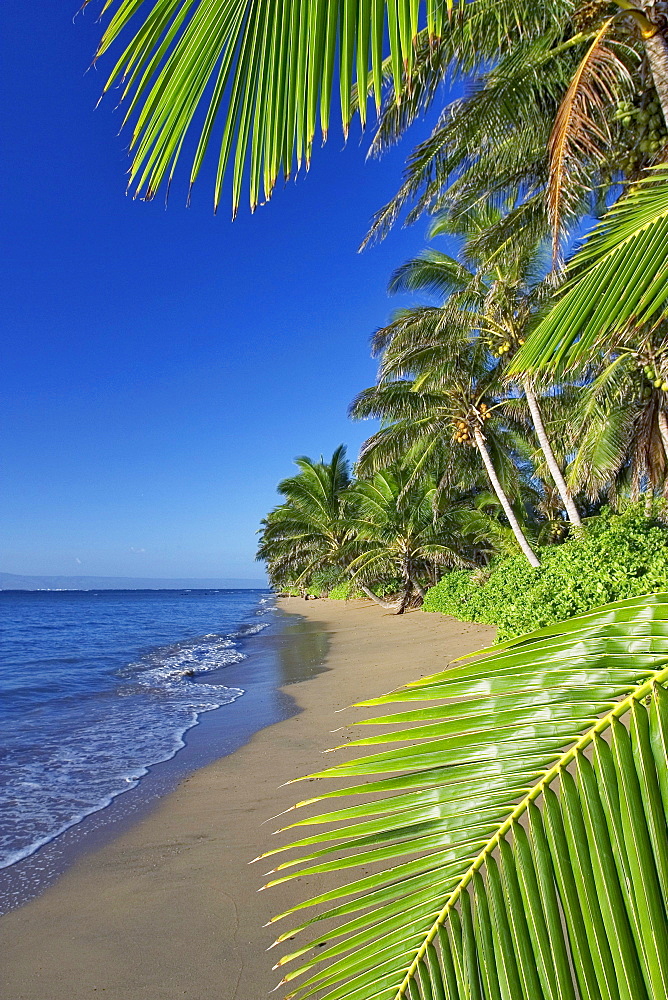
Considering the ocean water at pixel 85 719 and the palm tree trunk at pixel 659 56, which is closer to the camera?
the palm tree trunk at pixel 659 56

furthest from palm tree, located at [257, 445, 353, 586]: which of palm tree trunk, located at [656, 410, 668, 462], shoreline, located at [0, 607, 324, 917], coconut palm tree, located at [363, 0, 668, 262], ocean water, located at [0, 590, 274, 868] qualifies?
coconut palm tree, located at [363, 0, 668, 262]

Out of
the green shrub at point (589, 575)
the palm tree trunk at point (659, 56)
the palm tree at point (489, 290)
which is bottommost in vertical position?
the green shrub at point (589, 575)

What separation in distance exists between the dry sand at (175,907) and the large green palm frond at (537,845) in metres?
2.58

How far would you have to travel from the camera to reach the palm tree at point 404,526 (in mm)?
17391

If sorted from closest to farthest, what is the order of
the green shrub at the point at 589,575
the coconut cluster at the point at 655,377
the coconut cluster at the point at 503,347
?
the coconut cluster at the point at 655,377
the green shrub at the point at 589,575
the coconut cluster at the point at 503,347

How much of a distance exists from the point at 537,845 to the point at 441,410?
13.9 meters

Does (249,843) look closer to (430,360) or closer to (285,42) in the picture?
(285,42)

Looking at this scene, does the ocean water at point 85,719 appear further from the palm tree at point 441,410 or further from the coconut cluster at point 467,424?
the coconut cluster at point 467,424

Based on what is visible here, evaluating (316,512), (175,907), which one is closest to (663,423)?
(175,907)

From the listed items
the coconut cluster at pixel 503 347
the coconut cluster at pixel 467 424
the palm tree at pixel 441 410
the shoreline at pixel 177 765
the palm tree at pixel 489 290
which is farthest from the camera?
the coconut cluster at pixel 467 424

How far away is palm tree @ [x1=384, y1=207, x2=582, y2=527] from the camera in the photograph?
35.4ft

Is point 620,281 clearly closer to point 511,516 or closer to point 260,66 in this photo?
point 260,66

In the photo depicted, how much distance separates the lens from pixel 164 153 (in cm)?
89

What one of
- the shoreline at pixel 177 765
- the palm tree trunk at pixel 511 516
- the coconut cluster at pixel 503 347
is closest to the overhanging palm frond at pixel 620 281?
the shoreline at pixel 177 765
